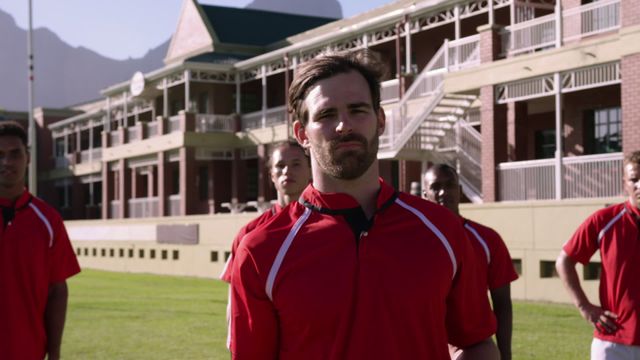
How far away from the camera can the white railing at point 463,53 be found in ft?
83.3

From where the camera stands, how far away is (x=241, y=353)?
2.91 metres

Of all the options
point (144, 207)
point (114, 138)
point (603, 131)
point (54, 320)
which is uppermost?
point (114, 138)

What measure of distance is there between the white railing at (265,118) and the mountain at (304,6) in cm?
13843

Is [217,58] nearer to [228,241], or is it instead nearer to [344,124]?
[228,241]

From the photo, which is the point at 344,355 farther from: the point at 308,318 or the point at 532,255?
the point at 532,255

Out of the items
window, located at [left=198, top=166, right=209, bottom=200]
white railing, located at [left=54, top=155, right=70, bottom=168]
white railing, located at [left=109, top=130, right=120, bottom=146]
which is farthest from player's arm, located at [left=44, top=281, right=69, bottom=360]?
white railing, located at [left=54, top=155, right=70, bottom=168]

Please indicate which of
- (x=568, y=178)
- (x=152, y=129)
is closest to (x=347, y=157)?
(x=568, y=178)

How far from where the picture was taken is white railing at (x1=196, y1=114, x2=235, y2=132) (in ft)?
130

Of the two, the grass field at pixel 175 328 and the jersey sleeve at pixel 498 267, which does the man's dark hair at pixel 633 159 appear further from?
the grass field at pixel 175 328

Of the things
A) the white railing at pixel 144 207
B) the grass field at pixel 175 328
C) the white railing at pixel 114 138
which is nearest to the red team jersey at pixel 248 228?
the grass field at pixel 175 328

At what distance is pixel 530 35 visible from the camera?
23.5 meters

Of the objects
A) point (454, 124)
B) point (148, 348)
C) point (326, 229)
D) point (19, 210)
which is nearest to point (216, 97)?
point (454, 124)

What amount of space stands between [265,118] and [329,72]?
35071 mm

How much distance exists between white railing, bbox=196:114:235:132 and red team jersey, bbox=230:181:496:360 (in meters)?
37.0
